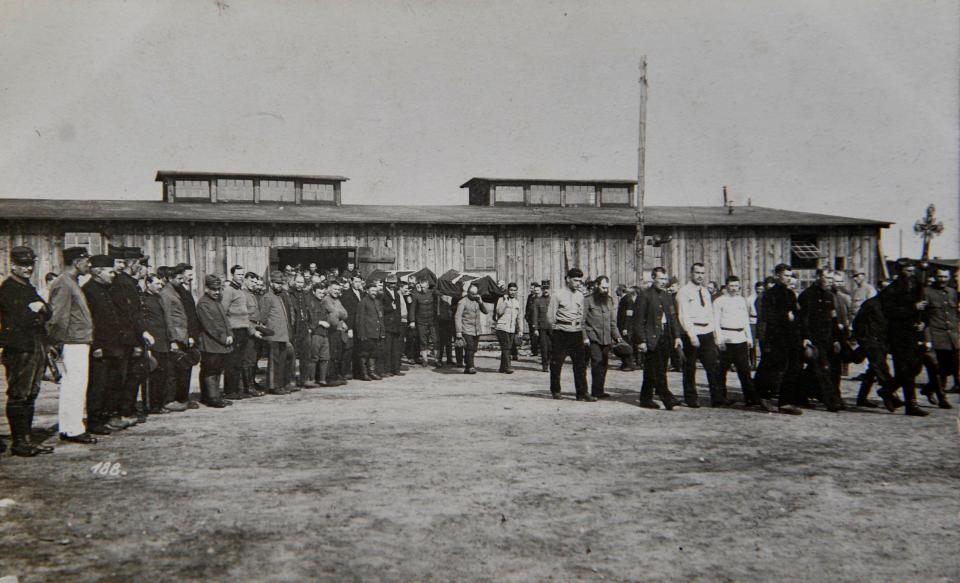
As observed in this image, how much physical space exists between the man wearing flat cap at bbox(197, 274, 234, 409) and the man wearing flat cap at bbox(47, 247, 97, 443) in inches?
103

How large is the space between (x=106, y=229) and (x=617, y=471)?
20968mm

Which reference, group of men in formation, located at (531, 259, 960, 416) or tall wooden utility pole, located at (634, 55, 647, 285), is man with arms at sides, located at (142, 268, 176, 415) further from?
tall wooden utility pole, located at (634, 55, 647, 285)

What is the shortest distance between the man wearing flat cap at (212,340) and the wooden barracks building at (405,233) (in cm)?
1332

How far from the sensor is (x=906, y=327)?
31.6 feet

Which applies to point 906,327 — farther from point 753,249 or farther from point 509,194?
point 509,194

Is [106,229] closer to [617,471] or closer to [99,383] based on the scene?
[99,383]

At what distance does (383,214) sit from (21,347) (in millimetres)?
19300

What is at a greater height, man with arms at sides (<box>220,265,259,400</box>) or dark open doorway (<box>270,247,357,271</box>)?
dark open doorway (<box>270,247,357,271</box>)

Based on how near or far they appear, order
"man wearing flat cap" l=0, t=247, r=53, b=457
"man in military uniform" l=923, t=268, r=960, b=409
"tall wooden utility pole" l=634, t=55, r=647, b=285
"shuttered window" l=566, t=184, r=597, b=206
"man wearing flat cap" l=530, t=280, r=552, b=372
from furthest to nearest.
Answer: "shuttered window" l=566, t=184, r=597, b=206 → "tall wooden utility pole" l=634, t=55, r=647, b=285 → "man wearing flat cap" l=530, t=280, r=552, b=372 → "man in military uniform" l=923, t=268, r=960, b=409 → "man wearing flat cap" l=0, t=247, r=53, b=457

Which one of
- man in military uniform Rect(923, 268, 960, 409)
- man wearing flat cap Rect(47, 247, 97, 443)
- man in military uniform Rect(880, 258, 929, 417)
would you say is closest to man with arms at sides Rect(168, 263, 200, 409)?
man wearing flat cap Rect(47, 247, 97, 443)

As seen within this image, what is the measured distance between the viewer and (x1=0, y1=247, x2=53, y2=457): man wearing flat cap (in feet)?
22.4

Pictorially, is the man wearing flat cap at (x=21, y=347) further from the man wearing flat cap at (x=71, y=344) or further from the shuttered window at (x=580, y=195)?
the shuttered window at (x=580, y=195)

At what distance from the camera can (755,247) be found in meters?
27.4

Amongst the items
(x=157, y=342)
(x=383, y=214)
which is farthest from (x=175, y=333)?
(x=383, y=214)
